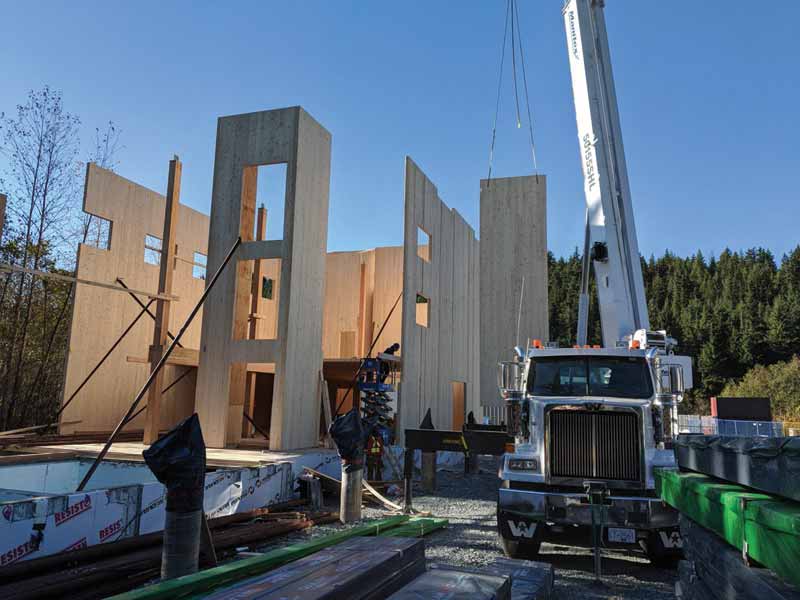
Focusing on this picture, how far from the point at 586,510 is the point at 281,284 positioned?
26.2 ft

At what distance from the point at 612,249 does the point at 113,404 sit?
1259 centimetres

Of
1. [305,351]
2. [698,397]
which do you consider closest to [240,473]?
[305,351]

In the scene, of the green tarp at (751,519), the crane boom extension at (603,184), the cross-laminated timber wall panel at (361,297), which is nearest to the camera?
the green tarp at (751,519)

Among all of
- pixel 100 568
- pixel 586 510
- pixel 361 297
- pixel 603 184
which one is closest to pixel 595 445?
pixel 586 510

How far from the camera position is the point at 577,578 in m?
6.10

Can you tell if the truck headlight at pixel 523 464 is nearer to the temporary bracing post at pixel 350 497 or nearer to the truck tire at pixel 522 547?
the truck tire at pixel 522 547

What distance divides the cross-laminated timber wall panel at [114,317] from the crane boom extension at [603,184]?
→ 11.5 metres

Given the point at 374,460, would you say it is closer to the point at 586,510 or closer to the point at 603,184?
the point at 586,510

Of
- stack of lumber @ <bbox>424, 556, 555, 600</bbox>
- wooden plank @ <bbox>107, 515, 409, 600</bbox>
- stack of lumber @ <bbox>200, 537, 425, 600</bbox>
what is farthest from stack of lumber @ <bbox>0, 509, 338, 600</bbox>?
stack of lumber @ <bbox>424, 556, 555, 600</bbox>

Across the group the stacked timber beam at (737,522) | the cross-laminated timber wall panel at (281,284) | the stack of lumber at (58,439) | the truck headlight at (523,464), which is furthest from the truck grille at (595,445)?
the stack of lumber at (58,439)

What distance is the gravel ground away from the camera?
227 inches

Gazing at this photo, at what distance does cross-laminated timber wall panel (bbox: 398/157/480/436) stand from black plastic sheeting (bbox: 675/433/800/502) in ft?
37.0

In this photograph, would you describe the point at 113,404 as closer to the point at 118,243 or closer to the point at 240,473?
the point at 118,243

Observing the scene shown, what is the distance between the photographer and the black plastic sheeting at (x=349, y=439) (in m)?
8.17
